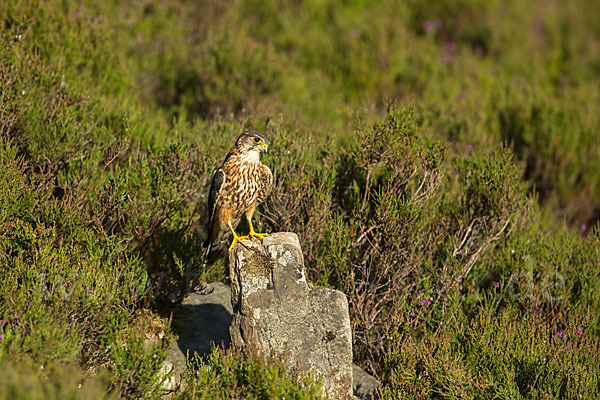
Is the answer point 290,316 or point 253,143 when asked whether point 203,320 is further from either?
point 253,143

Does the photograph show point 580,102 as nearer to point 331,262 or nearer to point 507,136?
point 507,136

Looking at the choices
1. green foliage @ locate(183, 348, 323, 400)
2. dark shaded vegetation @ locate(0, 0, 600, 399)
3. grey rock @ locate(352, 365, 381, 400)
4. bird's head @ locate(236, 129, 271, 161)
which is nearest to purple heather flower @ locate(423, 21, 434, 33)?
dark shaded vegetation @ locate(0, 0, 600, 399)

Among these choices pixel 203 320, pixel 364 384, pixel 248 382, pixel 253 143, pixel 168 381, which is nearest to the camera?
pixel 248 382

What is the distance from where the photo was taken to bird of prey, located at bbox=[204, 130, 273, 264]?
5172mm

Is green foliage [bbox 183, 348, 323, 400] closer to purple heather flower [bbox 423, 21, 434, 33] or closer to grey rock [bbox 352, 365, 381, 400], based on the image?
grey rock [bbox 352, 365, 381, 400]

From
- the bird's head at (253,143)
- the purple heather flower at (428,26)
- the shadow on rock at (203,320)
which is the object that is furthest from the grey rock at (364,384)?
the purple heather flower at (428,26)

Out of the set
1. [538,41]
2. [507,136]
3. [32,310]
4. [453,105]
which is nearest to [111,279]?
[32,310]

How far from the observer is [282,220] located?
20.0 ft

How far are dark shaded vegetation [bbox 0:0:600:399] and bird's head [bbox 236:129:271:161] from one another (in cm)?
94

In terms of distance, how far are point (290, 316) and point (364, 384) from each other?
122 centimetres

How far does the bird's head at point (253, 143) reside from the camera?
5.12 m

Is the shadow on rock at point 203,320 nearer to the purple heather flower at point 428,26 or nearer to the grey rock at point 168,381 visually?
the grey rock at point 168,381

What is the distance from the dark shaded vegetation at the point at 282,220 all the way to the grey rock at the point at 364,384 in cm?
20

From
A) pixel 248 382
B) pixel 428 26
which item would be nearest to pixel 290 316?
pixel 248 382
